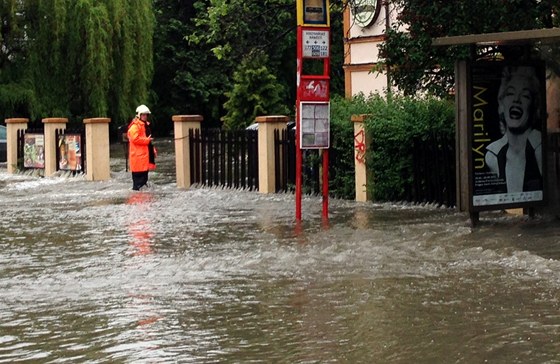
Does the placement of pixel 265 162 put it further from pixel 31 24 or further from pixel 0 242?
pixel 31 24

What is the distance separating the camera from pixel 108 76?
40.9 metres

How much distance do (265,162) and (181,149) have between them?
284 centimetres

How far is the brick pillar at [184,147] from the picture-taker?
75.5 ft

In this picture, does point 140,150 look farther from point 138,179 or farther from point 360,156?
point 360,156

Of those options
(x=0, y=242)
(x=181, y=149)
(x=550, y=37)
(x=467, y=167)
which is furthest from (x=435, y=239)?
(x=181, y=149)

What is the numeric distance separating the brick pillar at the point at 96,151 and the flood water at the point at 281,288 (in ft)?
28.0

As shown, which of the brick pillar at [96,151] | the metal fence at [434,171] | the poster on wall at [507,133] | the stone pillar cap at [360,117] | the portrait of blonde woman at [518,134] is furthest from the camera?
the brick pillar at [96,151]

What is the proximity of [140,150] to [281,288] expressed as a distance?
12.8 m

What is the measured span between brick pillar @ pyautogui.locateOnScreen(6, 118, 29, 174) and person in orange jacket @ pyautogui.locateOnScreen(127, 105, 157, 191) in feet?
27.4

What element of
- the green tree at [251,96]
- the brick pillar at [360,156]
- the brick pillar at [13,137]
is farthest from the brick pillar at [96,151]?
the green tree at [251,96]

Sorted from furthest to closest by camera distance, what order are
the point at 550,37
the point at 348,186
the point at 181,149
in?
1. the point at 181,149
2. the point at 348,186
3. the point at 550,37

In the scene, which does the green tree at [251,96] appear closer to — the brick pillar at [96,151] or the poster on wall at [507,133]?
the brick pillar at [96,151]

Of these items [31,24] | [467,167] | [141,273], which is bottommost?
[141,273]

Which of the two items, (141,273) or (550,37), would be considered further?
(550,37)
